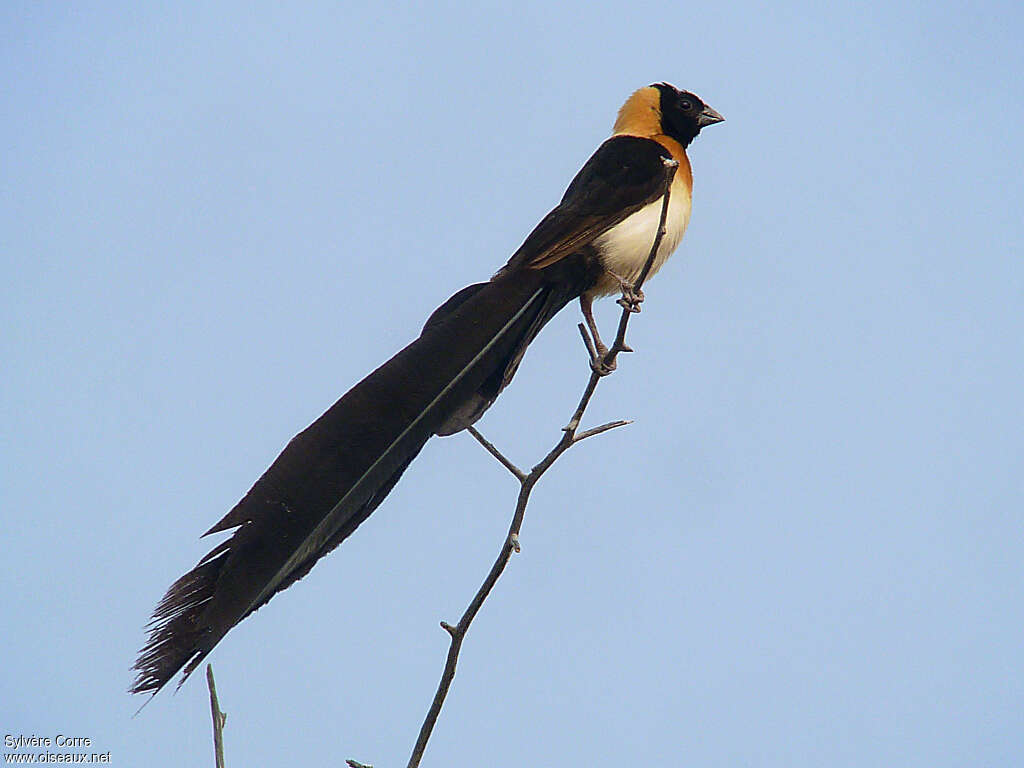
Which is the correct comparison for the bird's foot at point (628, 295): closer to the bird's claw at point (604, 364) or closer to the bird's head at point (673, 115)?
the bird's claw at point (604, 364)

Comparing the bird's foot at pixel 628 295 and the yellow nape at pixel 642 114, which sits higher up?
the yellow nape at pixel 642 114

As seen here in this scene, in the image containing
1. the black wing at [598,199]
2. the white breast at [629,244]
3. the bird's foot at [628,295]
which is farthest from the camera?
the white breast at [629,244]

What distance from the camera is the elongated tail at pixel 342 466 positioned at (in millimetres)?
1931

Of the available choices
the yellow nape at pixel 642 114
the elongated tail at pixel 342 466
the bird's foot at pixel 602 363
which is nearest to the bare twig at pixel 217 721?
the elongated tail at pixel 342 466

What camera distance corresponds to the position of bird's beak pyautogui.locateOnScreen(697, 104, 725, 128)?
4531mm

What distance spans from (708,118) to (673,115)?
16 centimetres

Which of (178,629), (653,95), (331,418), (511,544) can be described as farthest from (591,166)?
(178,629)

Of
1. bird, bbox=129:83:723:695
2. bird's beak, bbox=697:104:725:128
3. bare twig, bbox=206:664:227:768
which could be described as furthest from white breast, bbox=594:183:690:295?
bare twig, bbox=206:664:227:768

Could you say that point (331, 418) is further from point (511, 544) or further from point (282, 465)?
point (511, 544)

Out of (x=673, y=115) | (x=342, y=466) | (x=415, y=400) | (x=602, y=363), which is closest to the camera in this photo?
(x=342, y=466)

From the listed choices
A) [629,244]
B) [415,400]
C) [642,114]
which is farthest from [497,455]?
[642,114]

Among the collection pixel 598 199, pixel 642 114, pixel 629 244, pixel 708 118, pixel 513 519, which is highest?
pixel 642 114

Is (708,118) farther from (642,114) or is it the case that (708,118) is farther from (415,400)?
(415,400)

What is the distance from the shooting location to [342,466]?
7.37 ft
